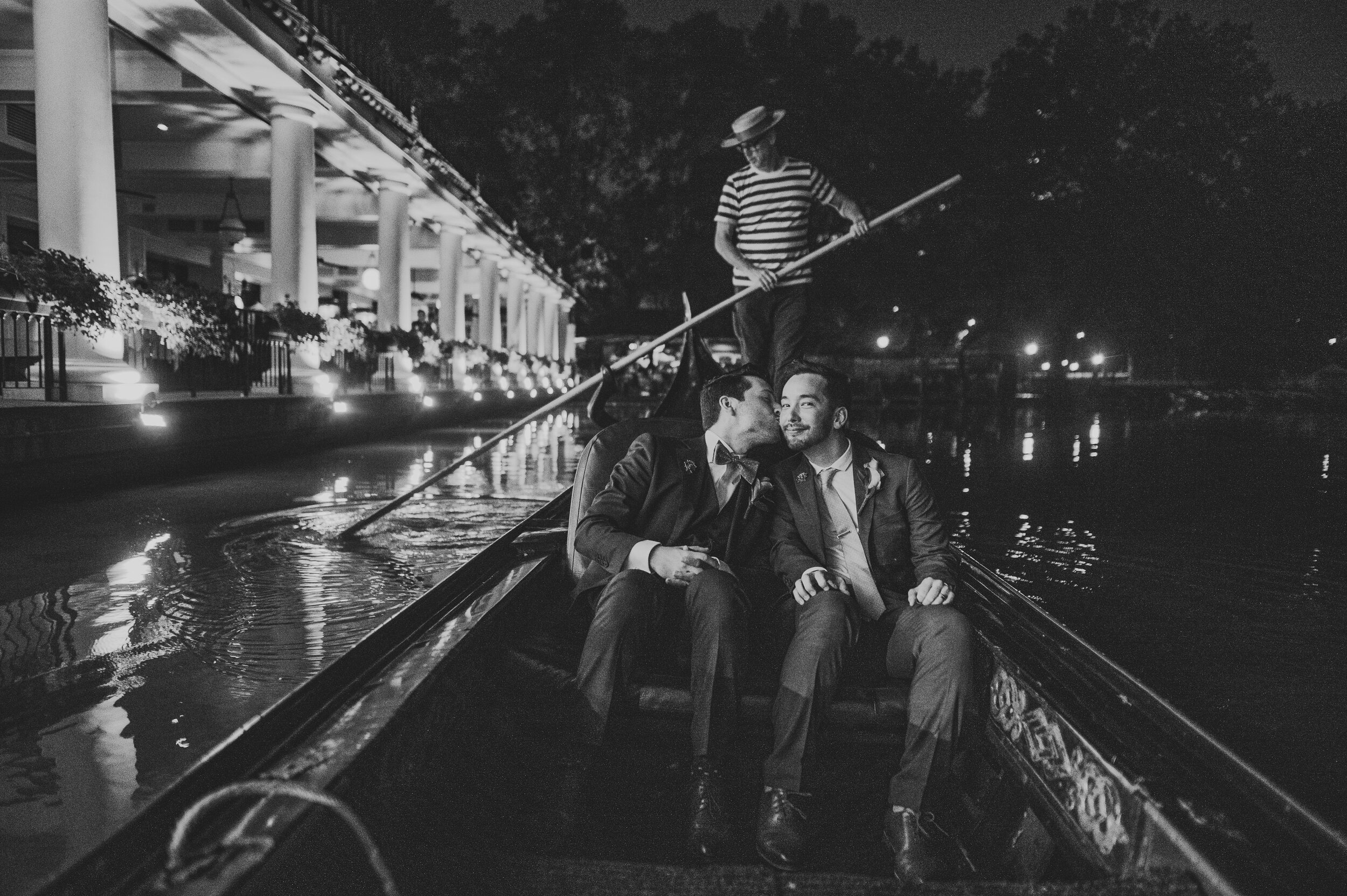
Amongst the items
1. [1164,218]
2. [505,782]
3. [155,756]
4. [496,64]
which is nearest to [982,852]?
[505,782]

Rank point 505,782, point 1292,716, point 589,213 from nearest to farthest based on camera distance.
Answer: point 505,782 < point 1292,716 < point 589,213

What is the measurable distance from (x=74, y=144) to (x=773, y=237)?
753 cm

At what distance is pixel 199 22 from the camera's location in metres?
10.9

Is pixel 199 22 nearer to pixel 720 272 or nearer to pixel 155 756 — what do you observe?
pixel 155 756

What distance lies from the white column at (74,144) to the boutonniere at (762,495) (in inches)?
304

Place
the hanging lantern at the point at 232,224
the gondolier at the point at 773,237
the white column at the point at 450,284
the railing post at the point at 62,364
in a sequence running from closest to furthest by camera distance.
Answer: the gondolier at the point at 773,237 → the railing post at the point at 62,364 → the hanging lantern at the point at 232,224 → the white column at the point at 450,284

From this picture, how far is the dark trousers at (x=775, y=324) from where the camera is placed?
4879 millimetres

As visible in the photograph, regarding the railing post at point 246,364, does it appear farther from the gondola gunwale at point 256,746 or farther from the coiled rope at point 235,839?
the coiled rope at point 235,839

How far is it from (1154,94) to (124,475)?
40.9 metres

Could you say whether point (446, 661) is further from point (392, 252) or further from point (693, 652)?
point (392, 252)

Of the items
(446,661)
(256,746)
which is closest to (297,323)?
(446,661)

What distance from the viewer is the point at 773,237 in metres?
4.86

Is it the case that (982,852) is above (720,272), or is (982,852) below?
below

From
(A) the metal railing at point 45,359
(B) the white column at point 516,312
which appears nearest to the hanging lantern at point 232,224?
(A) the metal railing at point 45,359
